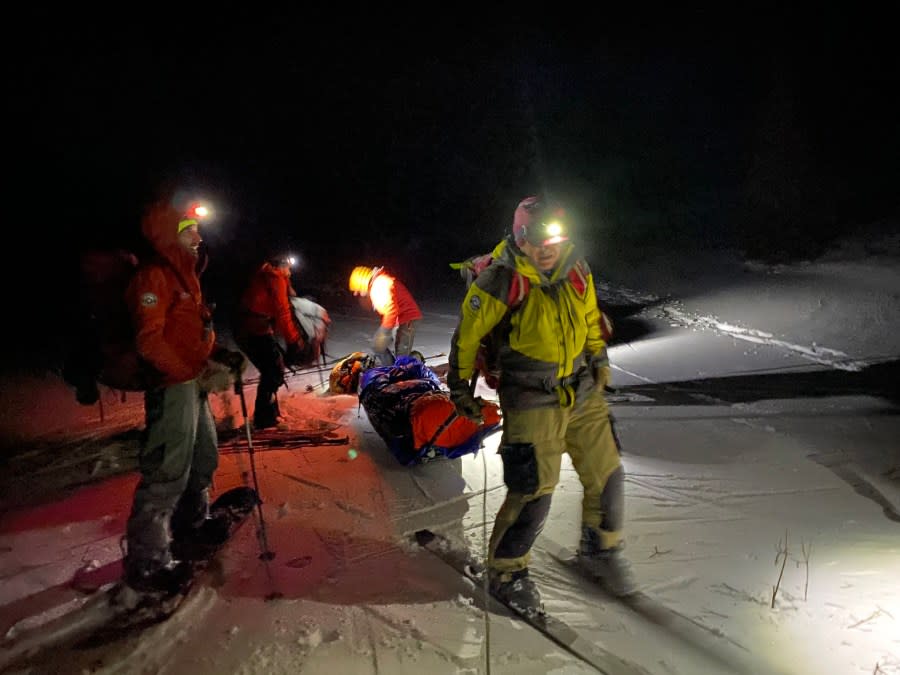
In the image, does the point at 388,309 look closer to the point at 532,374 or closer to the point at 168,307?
the point at 168,307

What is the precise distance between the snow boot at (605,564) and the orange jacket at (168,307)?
2.44 metres

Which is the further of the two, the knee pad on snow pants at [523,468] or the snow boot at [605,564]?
the snow boot at [605,564]

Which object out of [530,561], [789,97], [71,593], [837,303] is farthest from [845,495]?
[789,97]

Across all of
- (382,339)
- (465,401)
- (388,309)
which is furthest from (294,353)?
(465,401)

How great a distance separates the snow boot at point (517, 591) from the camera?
128 inches

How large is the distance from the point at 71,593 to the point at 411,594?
1887 mm

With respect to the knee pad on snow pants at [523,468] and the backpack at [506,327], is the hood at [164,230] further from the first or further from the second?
the knee pad on snow pants at [523,468]

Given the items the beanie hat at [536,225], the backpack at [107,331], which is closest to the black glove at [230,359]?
the backpack at [107,331]

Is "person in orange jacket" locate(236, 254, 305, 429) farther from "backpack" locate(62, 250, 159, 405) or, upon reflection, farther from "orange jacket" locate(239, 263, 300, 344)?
"backpack" locate(62, 250, 159, 405)

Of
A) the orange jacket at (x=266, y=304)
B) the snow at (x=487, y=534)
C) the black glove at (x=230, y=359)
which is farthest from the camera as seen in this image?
the orange jacket at (x=266, y=304)

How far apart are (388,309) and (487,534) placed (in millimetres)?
3233

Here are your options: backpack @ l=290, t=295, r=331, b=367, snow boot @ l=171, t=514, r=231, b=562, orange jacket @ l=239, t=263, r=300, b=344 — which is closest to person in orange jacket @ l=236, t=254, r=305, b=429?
orange jacket @ l=239, t=263, r=300, b=344

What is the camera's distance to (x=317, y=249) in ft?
94.7

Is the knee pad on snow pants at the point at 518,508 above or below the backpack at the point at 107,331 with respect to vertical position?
below
